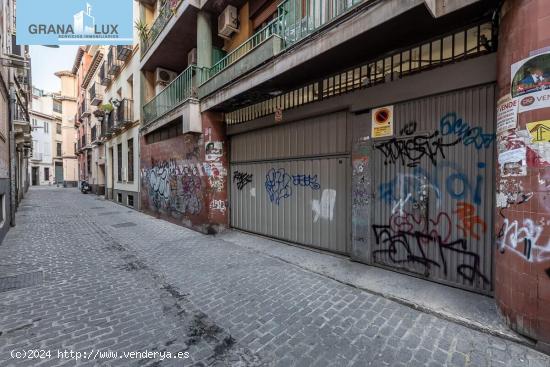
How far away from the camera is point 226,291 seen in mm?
3932

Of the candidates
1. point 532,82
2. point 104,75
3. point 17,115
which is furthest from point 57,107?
point 532,82

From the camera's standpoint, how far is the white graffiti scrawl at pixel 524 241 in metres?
2.58

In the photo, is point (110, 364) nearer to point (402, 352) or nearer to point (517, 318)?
point (402, 352)

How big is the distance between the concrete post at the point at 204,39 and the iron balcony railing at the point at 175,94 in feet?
1.04

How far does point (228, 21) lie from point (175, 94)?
3.34 metres

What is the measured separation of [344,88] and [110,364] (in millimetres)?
5240

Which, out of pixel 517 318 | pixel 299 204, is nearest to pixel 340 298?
pixel 517 318

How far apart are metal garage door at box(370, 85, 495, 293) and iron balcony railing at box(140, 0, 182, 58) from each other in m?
8.23

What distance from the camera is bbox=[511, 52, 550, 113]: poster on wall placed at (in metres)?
2.57

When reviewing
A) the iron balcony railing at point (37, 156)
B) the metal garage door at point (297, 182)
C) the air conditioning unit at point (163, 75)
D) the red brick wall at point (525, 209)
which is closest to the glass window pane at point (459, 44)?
the red brick wall at point (525, 209)

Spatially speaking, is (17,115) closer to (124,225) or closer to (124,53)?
(124,53)

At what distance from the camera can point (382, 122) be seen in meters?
4.56

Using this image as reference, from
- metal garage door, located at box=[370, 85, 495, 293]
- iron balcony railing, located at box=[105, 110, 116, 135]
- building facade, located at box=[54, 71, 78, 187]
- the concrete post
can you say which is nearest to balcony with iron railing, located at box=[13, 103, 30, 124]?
iron balcony railing, located at box=[105, 110, 116, 135]

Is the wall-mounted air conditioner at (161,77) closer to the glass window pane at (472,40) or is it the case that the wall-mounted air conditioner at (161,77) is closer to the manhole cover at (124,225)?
the manhole cover at (124,225)
